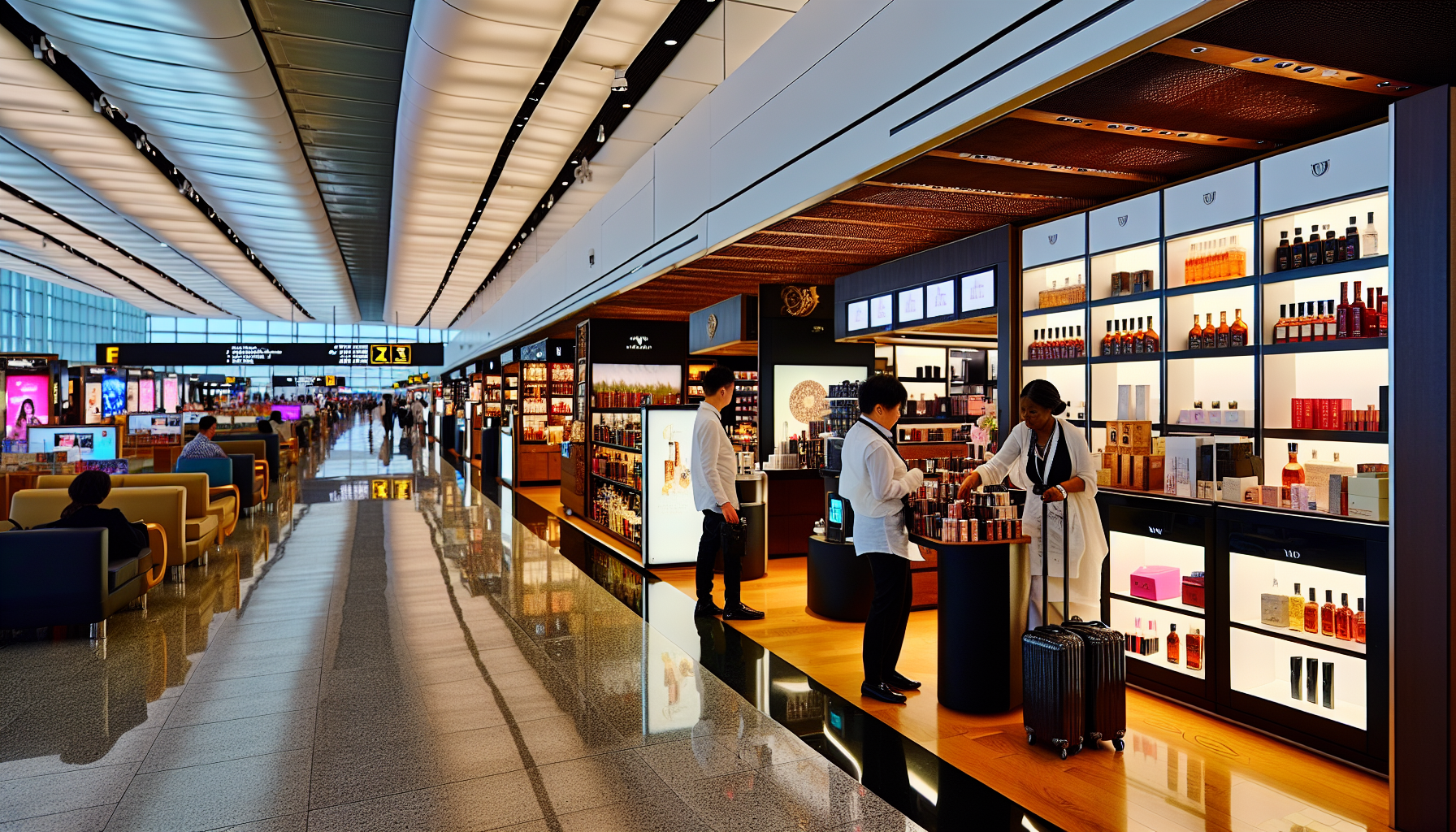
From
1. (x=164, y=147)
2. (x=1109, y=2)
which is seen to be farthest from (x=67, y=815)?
(x=164, y=147)

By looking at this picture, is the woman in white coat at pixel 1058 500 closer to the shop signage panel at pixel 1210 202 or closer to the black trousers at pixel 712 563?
the shop signage panel at pixel 1210 202

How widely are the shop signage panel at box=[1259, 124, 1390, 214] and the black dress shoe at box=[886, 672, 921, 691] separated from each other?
2.89 metres

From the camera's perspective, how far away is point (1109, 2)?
2785 millimetres

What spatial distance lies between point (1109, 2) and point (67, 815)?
15.2ft

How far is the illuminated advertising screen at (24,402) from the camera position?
1333 cm

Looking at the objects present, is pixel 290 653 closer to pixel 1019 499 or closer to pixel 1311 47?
pixel 1019 499

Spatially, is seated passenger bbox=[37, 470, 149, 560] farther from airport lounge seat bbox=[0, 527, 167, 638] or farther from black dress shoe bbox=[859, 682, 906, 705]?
black dress shoe bbox=[859, 682, 906, 705]

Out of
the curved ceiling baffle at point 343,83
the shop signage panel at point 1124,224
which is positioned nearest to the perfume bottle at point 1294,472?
the shop signage panel at point 1124,224

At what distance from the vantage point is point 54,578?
510cm

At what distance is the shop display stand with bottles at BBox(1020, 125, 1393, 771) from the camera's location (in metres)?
3.47

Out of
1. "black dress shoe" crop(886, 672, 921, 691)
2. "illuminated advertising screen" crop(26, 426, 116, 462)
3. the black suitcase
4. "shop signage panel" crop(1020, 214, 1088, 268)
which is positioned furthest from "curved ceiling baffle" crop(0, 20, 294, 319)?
the black suitcase

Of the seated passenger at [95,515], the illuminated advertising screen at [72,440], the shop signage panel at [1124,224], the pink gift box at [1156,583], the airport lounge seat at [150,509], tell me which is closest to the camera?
the pink gift box at [1156,583]

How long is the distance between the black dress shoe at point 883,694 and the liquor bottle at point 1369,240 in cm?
290

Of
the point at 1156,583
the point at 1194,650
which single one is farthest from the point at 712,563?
the point at 1194,650
